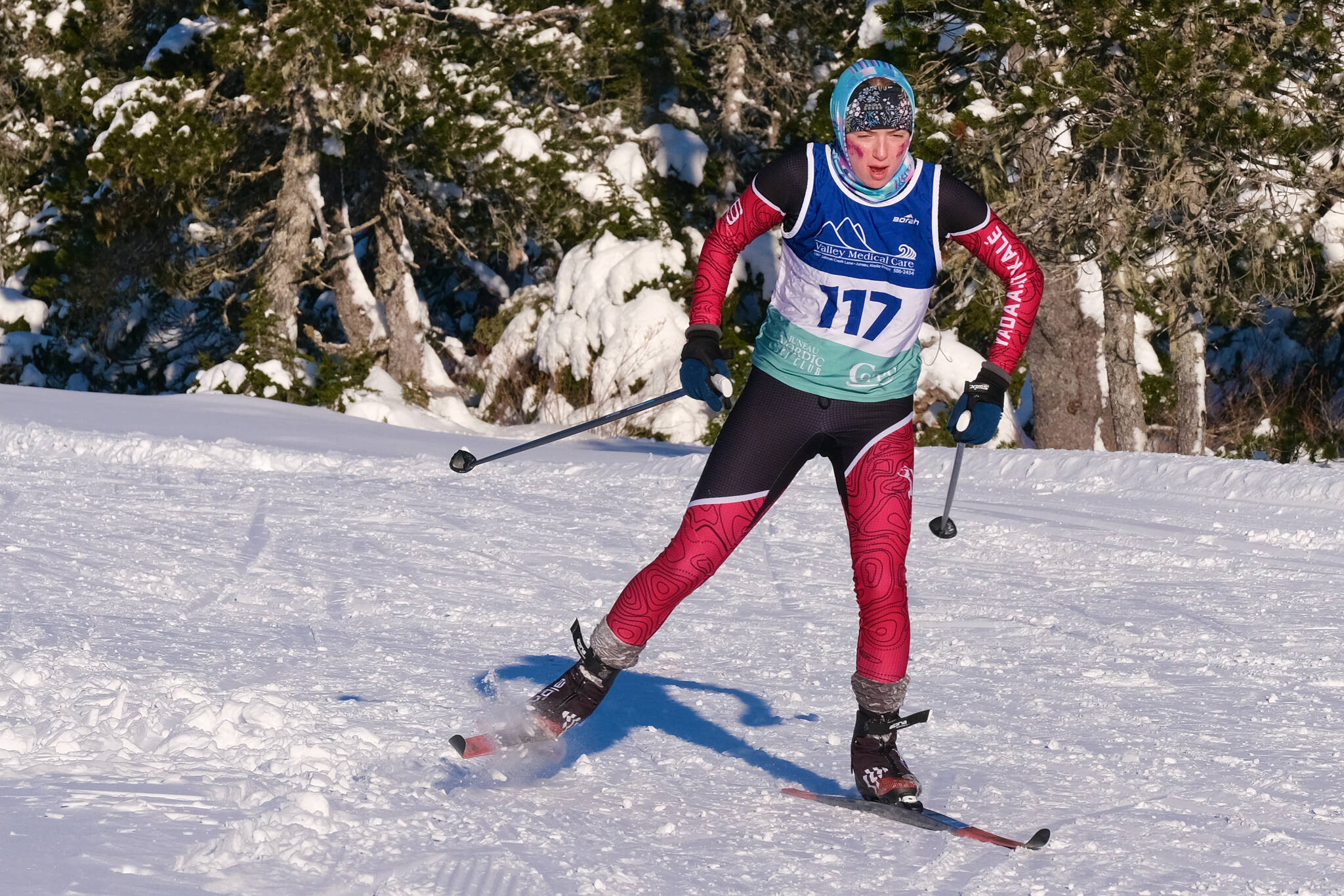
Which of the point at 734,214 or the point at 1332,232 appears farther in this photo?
the point at 1332,232

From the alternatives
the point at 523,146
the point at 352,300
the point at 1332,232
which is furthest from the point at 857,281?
the point at 352,300

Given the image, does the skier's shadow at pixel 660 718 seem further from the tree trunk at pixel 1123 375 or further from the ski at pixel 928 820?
the tree trunk at pixel 1123 375

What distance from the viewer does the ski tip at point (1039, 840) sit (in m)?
3.35

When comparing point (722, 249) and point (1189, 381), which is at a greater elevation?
point (722, 249)

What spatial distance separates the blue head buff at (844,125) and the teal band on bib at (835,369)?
384mm

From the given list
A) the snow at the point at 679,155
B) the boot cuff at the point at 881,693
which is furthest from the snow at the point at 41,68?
the boot cuff at the point at 881,693

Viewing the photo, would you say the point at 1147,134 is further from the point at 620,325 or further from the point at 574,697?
the point at 574,697

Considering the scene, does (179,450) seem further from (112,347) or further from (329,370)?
(112,347)

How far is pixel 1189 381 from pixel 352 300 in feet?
36.2

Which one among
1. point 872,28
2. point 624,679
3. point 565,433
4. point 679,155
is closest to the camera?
point 565,433

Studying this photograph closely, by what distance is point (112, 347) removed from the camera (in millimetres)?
22203

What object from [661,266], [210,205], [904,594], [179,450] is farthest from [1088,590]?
[210,205]

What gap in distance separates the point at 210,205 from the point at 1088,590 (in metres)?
15.2

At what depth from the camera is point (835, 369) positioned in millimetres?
3666
